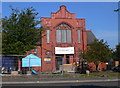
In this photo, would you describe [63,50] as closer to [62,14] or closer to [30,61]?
[62,14]

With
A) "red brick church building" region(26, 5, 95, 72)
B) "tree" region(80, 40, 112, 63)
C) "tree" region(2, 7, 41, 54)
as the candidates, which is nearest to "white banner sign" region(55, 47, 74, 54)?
"red brick church building" region(26, 5, 95, 72)

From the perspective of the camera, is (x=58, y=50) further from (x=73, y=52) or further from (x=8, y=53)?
(x=8, y=53)

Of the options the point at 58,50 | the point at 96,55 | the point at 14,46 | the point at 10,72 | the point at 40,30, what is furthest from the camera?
the point at 58,50

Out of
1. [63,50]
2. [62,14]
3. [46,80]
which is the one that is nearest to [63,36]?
[63,50]

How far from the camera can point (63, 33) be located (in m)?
46.2

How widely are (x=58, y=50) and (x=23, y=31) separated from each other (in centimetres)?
1799

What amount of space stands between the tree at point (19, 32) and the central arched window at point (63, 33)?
1710cm

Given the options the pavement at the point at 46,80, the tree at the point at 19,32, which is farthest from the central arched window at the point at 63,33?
the pavement at the point at 46,80

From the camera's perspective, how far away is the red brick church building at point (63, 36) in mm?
45344

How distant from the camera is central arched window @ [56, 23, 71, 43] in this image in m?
46.2

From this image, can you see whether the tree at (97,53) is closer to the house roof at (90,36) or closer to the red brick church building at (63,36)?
the red brick church building at (63,36)

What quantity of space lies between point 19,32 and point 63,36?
754 inches

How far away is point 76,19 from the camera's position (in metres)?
46.8

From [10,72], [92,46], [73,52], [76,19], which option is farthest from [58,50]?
[10,72]
